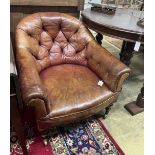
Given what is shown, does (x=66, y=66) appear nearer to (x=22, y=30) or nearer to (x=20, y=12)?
(x=22, y=30)

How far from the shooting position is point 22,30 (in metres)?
1.48

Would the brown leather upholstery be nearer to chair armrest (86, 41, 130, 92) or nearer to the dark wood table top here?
chair armrest (86, 41, 130, 92)

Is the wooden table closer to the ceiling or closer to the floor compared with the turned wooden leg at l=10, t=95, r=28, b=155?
closer to the ceiling

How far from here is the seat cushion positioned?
1.27 m

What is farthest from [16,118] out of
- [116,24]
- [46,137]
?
[116,24]

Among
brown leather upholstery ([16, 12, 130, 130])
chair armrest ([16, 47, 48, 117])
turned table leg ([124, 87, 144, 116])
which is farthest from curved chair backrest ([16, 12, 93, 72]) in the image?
turned table leg ([124, 87, 144, 116])

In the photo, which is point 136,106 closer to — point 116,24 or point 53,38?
point 116,24

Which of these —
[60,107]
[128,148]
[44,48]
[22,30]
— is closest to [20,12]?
[22,30]

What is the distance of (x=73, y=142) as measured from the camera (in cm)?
148

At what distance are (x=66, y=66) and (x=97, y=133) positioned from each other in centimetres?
65

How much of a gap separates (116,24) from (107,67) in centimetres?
36

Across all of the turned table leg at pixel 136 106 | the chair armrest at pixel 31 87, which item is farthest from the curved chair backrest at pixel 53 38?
the turned table leg at pixel 136 106

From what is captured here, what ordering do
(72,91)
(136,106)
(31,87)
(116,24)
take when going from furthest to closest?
(136,106)
(116,24)
(72,91)
(31,87)

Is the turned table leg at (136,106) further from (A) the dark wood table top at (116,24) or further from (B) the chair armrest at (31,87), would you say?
(B) the chair armrest at (31,87)
